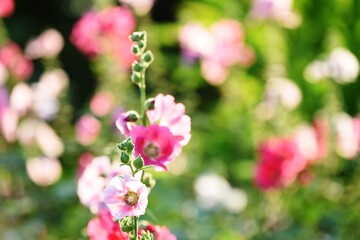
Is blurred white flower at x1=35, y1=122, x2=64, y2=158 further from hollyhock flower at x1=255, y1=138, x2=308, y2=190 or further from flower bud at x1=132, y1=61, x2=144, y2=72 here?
flower bud at x1=132, y1=61, x2=144, y2=72

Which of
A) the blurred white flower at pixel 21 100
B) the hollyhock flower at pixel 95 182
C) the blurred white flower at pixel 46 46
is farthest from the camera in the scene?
the blurred white flower at pixel 46 46

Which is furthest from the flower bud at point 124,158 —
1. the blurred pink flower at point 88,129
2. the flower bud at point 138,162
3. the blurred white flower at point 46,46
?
the blurred white flower at point 46,46

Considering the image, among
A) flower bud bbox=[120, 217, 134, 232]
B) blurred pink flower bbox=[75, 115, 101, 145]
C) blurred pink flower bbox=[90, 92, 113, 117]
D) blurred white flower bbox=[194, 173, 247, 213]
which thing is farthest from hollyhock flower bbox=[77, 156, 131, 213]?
blurred pink flower bbox=[90, 92, 113, 117]

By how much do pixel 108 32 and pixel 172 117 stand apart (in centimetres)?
168

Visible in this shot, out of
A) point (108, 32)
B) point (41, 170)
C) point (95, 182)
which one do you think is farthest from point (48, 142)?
point (95, 182)

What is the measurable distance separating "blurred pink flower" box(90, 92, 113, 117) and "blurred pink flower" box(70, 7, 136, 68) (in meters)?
0.13

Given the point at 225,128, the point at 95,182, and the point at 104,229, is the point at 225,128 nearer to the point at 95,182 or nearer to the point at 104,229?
the point at 95,182

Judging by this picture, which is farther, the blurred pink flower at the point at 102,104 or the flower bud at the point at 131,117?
the blurred pink flower at the point at 102,104

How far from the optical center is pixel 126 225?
4.43 ft

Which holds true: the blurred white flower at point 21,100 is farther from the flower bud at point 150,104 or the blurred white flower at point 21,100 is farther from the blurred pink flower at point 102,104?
the flower bud at point 150,104

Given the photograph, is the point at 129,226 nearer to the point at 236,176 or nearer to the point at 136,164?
the point at 136,164

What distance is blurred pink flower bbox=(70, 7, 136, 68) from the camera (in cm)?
307

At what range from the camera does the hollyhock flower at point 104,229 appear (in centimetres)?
142

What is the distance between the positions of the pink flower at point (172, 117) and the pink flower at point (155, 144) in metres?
0.01
